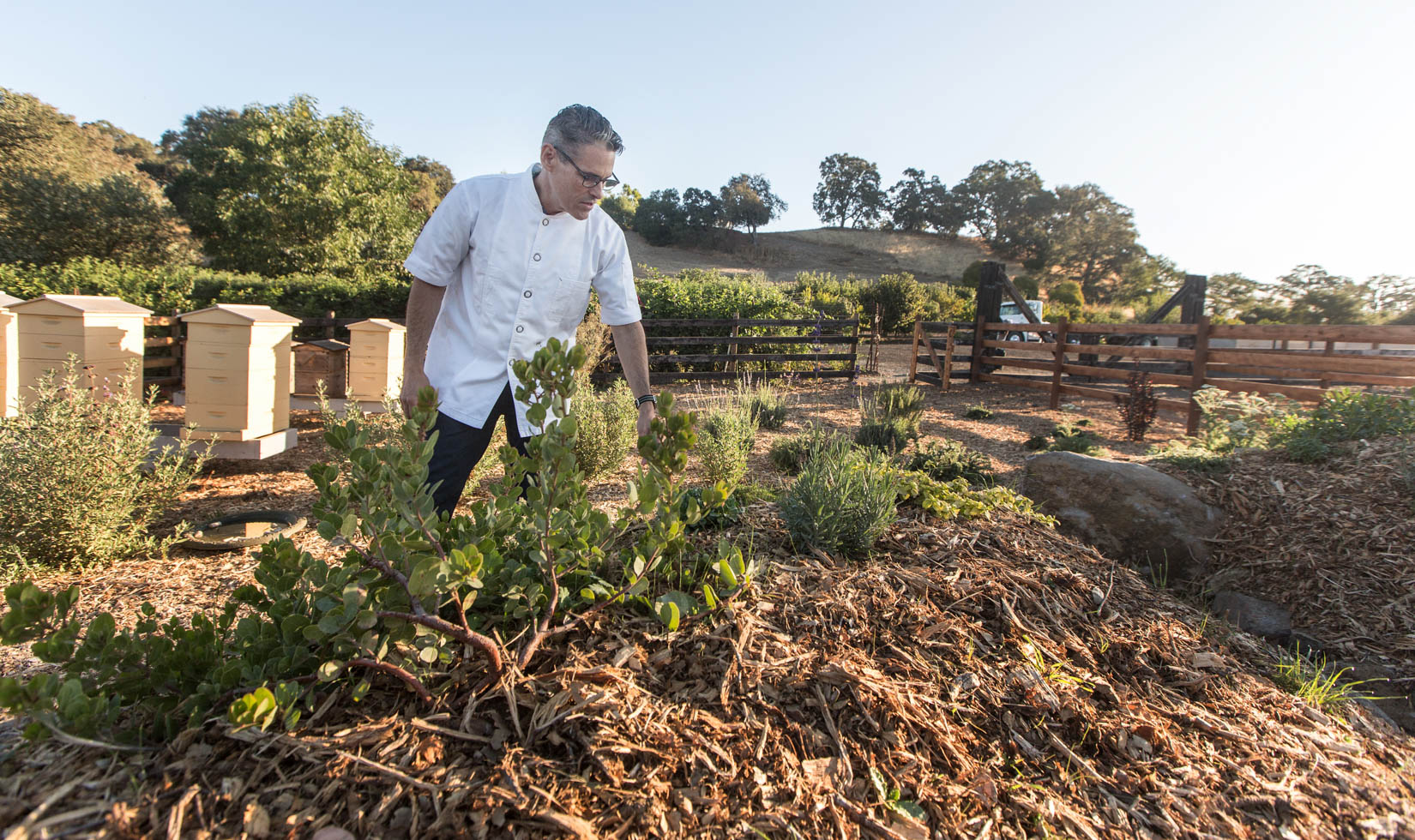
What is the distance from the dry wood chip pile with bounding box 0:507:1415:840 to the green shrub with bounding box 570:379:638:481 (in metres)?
3.51

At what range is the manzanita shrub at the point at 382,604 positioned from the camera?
1.27 meters

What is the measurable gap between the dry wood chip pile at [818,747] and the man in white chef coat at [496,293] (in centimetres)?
109

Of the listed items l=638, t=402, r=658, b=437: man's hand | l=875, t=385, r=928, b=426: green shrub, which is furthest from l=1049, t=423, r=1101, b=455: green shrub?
l=638, t=402, r=658, b=437: man's hand

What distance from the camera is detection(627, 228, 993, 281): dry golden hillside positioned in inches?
1861

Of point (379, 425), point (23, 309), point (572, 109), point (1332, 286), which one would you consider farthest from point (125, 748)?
point (1332, 286)

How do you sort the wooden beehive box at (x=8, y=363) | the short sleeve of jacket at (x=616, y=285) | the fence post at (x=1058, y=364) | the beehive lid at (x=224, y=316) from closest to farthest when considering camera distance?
1. the short sleeve of jacket at (x=616, y=285)
2. the beehive lid at (x=224, y=316)
3. the wooden beehive box at (x=8, y=363)
4. the fence post at (x=1058, y=364)

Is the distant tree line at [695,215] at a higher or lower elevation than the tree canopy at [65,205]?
higher

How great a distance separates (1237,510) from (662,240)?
49.2m

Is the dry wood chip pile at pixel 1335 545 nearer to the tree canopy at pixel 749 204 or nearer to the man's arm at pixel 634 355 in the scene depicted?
Answer: the man's arm at pixel 634 355

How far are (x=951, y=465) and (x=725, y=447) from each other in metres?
1.89

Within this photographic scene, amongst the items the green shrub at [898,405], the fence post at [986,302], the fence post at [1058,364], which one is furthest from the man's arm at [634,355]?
the fence post at [986,302]

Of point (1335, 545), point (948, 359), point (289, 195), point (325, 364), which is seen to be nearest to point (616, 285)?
point (1335, 545)

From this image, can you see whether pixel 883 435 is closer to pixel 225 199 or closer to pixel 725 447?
pixel 725 447

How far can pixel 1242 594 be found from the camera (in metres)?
3.69
